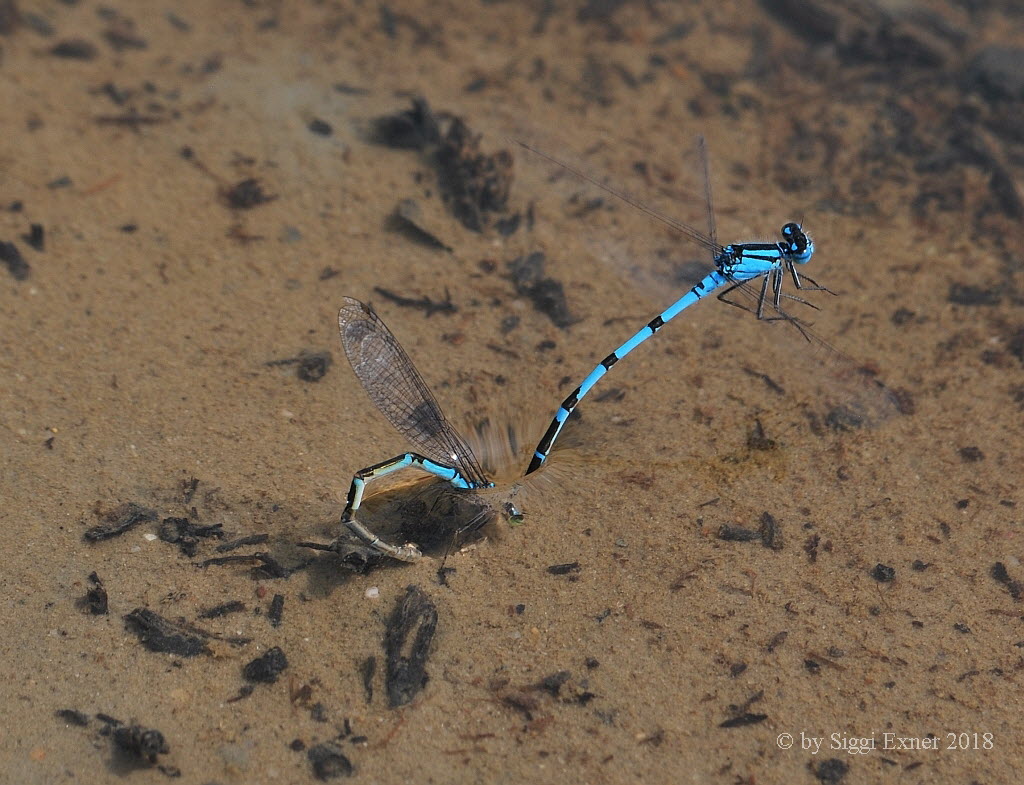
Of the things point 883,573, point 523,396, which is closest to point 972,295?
point 883,573

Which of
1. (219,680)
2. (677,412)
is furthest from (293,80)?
(219,680)

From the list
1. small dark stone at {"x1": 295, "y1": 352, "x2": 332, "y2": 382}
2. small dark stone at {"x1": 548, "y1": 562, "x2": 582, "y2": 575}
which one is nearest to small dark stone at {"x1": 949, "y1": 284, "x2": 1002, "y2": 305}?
small dark stone at {"x1": 548, "y1": 562, "x2": 582, "y2": 575}

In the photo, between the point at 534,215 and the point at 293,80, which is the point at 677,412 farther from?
the point at 293,80

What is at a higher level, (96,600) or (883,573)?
(883,573)

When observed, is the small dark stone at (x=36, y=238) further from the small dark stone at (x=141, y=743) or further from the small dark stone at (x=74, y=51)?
the small dark stone at (x=141, y=743)

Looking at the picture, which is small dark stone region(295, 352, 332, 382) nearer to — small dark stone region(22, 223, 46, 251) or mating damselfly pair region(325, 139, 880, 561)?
mating damselfly pair region(325, 139, 880, 561)

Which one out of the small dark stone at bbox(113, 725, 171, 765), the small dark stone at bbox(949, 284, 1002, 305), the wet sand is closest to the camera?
the small dark stone at bbox(113, 725, 171, 765)

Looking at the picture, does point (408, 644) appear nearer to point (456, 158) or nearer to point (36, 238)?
point (36, 238)

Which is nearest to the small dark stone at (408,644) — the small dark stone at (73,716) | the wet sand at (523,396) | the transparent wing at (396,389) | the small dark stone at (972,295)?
the wet sand at (523,396)
